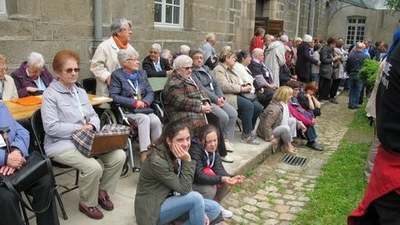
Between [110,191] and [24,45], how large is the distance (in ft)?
8.10

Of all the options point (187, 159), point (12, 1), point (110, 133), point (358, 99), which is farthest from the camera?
point (358, 99)

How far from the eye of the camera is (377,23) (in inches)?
1081

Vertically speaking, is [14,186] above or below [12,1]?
below

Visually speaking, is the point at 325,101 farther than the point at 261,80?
Yes

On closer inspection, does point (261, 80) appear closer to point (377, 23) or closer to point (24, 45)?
point (24, 45)

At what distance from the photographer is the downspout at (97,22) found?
19.6 ft

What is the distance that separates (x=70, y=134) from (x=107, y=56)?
6.30 ft

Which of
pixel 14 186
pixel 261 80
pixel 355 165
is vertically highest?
pixel 261 80

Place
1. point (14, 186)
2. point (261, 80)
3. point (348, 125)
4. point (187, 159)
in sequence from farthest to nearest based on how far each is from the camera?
point (348, 125)
point (261, 80)
point (187, 159)
point (14, 186)

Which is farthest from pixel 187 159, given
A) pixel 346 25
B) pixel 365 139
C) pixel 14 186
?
pixel 346 25

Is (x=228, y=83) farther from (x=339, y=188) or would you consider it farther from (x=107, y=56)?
(x=339, y=188)

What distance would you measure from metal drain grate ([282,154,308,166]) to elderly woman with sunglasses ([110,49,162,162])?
2339 mm

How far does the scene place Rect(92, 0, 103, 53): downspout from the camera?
5.96 metres

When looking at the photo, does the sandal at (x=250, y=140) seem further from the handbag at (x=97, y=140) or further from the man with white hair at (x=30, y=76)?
the man with white hair at (x=30, y=76)
